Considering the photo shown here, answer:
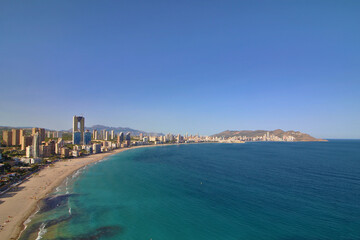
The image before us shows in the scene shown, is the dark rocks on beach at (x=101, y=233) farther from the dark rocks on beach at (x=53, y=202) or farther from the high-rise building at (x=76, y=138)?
the high-rise building at (x=76, y=138)

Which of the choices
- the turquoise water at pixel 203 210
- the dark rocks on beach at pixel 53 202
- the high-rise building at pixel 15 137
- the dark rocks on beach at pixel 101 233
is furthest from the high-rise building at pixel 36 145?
the dark rocks on beach at pixel 101 233

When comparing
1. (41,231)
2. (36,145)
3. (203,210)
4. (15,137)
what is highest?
(15,137)

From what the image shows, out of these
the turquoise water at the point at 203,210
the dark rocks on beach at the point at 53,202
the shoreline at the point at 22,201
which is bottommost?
the turquoise water at the point at 203,210

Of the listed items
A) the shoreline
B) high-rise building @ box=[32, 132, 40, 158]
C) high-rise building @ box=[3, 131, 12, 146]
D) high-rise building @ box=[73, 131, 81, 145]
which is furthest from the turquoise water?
high-rise building @ box=[73, 131, 81, 145]

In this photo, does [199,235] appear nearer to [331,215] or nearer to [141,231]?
[141,231]

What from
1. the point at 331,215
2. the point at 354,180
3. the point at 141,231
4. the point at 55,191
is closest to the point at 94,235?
the point at 141,231

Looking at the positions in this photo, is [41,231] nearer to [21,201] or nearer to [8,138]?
[21,201]

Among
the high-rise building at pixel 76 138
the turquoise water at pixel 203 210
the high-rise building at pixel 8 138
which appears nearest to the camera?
the turquoise water at pixel 203 210

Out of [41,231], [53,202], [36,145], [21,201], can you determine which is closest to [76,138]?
[36,145]

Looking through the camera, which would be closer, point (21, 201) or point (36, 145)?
point (21, 201)

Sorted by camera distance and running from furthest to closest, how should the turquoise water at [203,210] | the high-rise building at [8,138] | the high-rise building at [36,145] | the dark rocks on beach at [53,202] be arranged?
the high-rise building at [8,138] → the high-rise building at [36,145] → the dark rocks on beach at [53,202] → the turquoise water at [203,210]

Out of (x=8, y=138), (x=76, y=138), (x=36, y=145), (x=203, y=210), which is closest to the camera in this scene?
(x=203, y=210)
